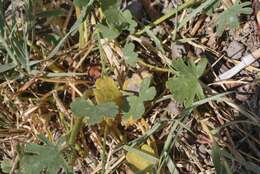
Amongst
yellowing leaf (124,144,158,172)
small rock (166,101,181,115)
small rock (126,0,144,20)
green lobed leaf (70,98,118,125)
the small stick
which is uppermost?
small rock (126,0,144,20)

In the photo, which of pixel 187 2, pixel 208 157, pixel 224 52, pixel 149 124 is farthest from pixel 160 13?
pixel 208 157

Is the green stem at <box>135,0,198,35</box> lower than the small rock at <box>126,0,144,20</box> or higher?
lower

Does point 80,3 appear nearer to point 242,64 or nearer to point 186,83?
point 186,83

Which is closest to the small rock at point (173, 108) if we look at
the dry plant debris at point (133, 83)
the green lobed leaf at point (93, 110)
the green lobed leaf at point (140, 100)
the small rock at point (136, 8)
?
the dry plant debris at point (133, 83)

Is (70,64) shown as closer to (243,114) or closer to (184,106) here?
(184,106)

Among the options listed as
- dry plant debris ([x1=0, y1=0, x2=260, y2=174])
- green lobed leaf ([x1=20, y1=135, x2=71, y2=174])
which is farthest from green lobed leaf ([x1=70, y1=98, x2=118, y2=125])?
green lobed leaf ([x1=20, y1=135, x2=71, y2=174])

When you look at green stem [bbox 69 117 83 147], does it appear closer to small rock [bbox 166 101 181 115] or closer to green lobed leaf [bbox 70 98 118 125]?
green lobed leaf [bbox 70 98 118 125]

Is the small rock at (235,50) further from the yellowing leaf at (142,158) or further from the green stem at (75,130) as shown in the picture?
the green stem at (75,130)
